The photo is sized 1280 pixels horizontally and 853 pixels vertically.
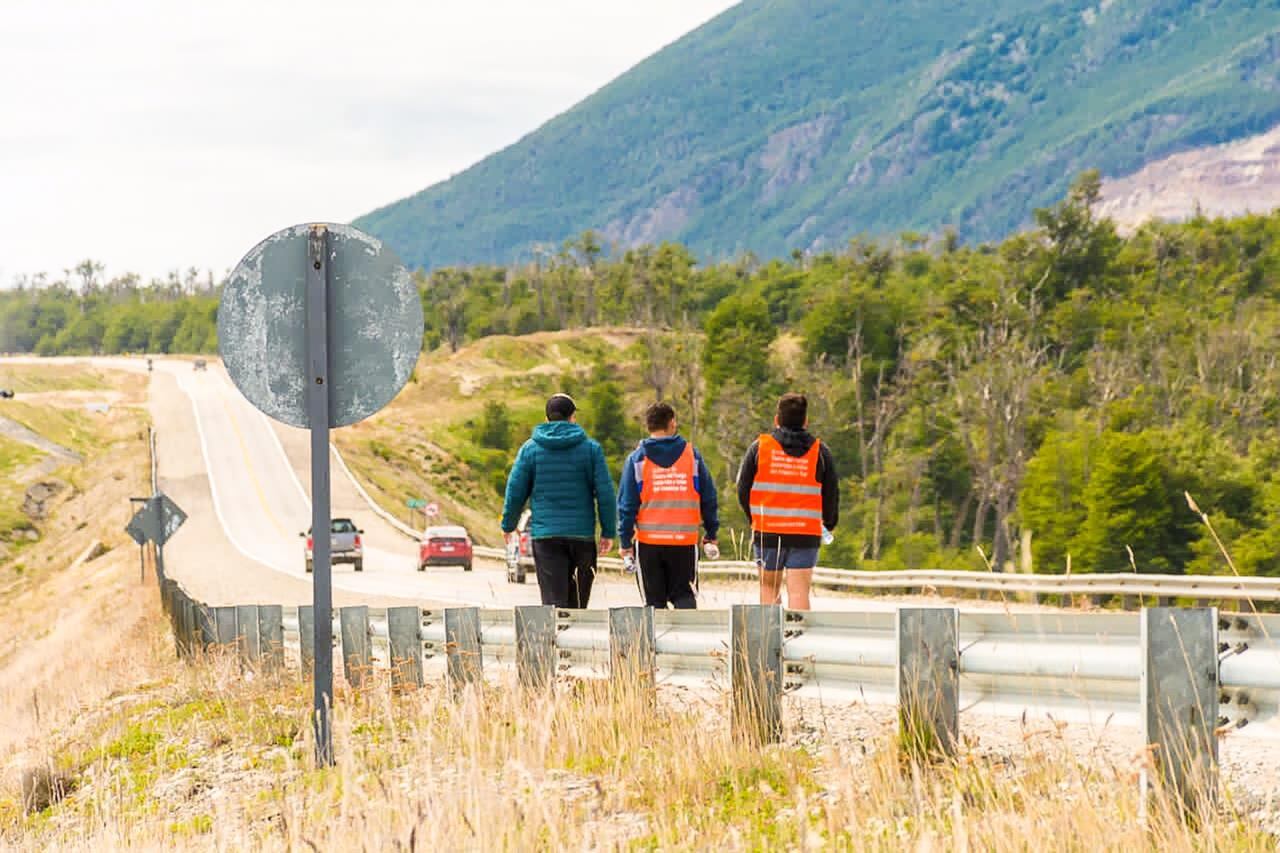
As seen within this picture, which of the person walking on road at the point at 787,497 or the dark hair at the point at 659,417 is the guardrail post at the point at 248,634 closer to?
the dark hair at the point at 659,417

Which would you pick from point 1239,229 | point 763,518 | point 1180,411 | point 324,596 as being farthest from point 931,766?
point 1239,229

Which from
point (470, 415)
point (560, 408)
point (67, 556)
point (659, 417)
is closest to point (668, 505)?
→ point (659, 417)

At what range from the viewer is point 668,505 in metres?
11.4

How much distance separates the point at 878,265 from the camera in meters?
120

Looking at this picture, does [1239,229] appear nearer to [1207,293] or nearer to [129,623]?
[1207,293]

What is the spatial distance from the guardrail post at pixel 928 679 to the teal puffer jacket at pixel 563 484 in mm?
4523

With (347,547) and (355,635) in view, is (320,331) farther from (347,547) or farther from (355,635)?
(347,547)

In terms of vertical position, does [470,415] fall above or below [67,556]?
above

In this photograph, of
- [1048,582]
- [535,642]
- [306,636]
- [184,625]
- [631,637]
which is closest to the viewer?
[631,637]

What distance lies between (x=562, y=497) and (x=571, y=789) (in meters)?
4.21

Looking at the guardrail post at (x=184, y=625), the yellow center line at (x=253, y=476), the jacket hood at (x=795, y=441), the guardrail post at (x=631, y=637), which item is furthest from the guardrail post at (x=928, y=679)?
the yellow center line at (x=253, y=476)

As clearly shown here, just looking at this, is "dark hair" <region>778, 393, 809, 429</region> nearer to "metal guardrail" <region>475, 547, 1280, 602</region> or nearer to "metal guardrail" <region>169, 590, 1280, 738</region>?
"metal guardrail" <region>169, 590, 1280, 738</region>

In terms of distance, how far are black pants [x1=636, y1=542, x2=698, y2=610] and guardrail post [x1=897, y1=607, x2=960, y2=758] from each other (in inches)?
180

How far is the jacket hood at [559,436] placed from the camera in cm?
1131
